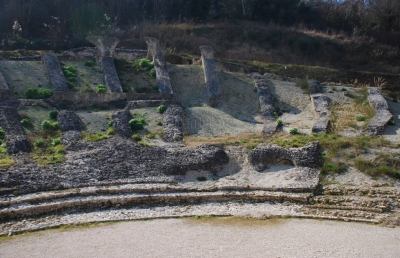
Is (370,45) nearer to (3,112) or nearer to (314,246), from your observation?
(3,112)

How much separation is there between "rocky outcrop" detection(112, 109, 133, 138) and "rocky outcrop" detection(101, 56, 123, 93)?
530 cm

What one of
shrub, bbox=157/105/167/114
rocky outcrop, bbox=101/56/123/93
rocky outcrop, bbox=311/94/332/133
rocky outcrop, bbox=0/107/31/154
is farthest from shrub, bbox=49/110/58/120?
rocky outcrop, bbox=311/94/332/133

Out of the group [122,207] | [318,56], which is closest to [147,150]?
[122,207]

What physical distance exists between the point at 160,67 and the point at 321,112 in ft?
48.8

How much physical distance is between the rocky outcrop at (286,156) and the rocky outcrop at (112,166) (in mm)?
1881

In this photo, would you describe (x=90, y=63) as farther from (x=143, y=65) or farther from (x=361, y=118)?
(x=361, y=118)

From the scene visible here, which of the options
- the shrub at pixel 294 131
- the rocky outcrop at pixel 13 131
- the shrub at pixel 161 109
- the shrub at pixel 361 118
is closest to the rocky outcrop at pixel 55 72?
the rocky outcrop at pixel 13 131

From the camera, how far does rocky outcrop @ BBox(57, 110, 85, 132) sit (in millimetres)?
38103

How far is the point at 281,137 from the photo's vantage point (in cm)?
3747

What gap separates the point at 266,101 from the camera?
4475 centimetres

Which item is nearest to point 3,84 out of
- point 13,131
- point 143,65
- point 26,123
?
point 26,123

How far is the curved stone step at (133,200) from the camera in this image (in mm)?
27859

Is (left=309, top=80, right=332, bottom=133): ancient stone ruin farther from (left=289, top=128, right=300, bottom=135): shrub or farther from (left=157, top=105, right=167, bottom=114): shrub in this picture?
(left=157, top=105, right=167, bottom=114): shrub

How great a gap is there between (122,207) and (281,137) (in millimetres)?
12621
